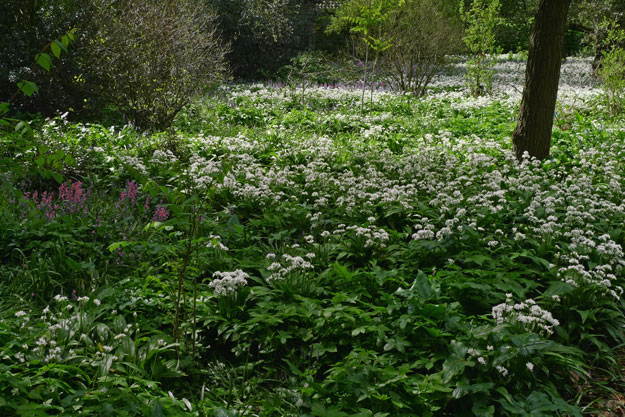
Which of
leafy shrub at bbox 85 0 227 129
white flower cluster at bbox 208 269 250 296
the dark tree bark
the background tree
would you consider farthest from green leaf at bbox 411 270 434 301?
the background tree

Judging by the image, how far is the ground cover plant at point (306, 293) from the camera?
2965 millimetres

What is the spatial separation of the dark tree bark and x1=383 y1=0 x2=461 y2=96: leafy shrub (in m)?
8.51

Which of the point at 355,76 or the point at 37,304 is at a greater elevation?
the point at 355,76

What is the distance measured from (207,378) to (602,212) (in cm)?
461

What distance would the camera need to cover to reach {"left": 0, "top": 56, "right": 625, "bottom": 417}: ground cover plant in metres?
2.96

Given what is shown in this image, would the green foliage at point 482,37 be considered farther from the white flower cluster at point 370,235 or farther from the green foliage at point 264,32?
the white flower cluster at point 370,235

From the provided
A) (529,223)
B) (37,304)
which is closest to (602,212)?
(529,223)

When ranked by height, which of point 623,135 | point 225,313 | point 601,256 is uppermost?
point 623,135

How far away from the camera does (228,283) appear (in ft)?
12.2

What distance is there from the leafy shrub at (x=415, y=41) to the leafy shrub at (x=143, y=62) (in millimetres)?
7651

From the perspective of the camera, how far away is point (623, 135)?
8859 mm

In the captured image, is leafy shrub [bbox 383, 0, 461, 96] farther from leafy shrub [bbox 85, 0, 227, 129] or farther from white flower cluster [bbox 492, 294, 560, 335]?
white flower cluster [bbox 492, 294, 560, 335]

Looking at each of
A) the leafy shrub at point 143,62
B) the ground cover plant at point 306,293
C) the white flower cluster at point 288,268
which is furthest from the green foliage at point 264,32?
the white flower cluster at point 288,268

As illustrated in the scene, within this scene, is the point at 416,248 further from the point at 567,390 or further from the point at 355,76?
the point at 355,76
